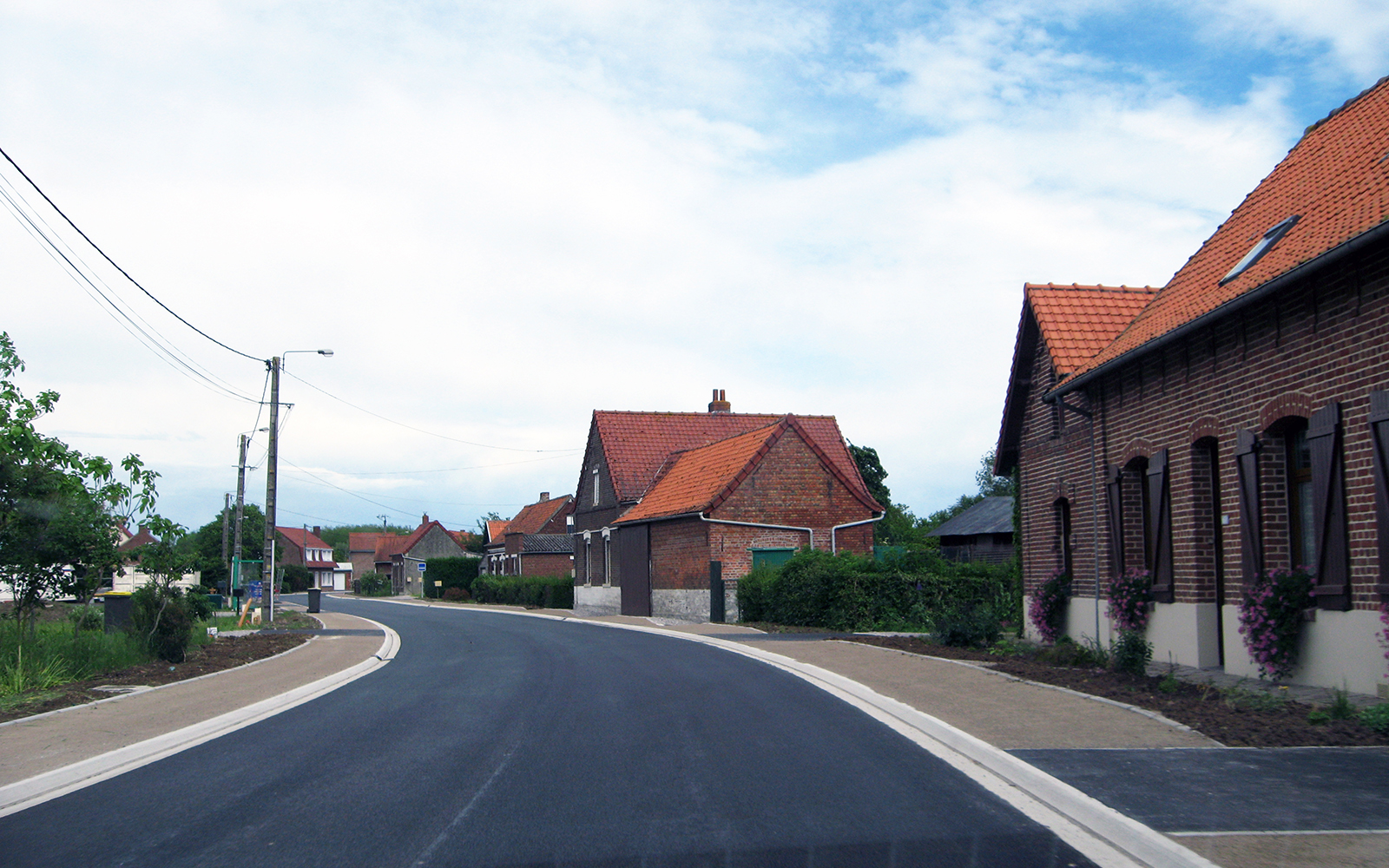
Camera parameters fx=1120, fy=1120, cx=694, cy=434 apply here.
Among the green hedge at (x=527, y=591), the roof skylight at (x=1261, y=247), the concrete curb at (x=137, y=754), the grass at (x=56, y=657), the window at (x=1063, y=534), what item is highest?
the roof skylight at (x=1261, y=247)

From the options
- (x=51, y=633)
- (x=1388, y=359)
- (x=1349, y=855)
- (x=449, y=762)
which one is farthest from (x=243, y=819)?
(x=51, y=633)

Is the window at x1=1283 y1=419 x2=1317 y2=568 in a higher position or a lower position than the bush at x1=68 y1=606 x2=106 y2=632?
higher

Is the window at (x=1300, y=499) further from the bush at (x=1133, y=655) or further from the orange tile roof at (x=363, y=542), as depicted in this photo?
the orange tile roof at (x=363, y=542)

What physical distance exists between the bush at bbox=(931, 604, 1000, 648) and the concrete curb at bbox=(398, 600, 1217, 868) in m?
6.73

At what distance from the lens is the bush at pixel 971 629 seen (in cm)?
1830

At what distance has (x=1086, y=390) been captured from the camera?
17.2 m

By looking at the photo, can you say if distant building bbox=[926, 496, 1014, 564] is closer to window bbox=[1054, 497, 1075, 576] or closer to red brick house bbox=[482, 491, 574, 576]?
red brick house bbox=[482, 491, 574, 576]

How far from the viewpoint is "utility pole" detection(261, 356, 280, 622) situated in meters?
31.3

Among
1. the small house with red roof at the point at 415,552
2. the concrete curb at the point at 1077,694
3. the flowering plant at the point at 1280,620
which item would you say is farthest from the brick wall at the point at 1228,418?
the small house with red roof at the point at 415,552

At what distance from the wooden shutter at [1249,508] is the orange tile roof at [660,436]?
24.1 metres

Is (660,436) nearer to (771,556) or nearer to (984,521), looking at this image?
(771,556)

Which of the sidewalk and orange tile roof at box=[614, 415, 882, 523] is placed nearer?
the sidewalk

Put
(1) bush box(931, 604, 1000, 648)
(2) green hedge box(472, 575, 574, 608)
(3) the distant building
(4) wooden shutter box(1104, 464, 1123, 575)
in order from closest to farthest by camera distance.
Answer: (4) wooden shutter box(1104, 464, 1123, 575)
(1) bush box(931, 604, 1000, 648)
(2) green hedge box(472, 575, 574, 608)
(3) the distant building

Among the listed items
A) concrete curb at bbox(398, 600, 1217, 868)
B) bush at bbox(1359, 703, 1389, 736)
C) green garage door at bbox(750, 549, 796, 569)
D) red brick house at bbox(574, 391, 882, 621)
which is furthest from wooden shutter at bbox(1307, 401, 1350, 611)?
green garage door at bbox(750, 549, 796, 569)
